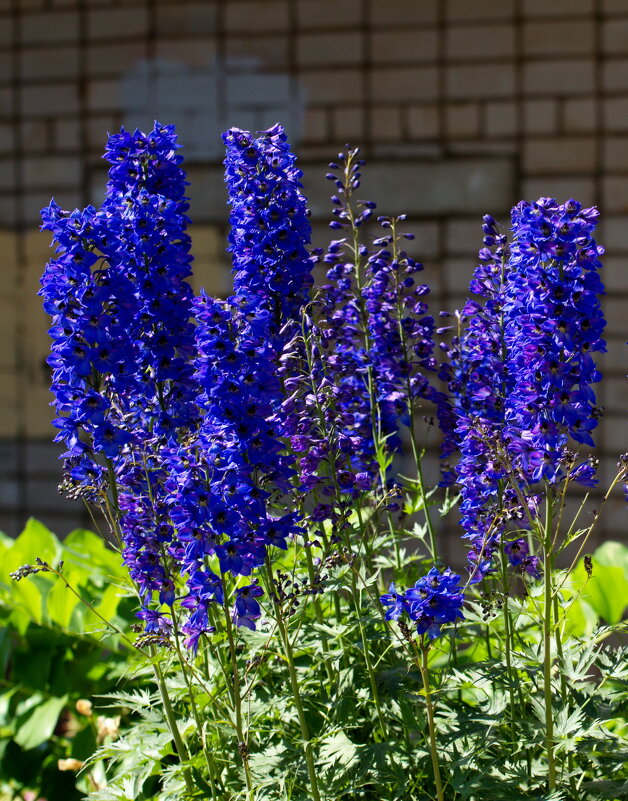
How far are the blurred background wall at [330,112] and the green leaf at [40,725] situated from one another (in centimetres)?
189

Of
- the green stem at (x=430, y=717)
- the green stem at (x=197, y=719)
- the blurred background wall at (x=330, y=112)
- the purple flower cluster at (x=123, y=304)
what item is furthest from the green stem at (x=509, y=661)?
the blurred background wall at (x=330, y=112)

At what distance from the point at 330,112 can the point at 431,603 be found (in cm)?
311

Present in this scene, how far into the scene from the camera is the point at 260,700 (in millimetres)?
2100

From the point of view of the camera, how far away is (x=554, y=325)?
1.69m

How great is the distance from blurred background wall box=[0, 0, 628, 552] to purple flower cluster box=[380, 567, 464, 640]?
2.72 meters

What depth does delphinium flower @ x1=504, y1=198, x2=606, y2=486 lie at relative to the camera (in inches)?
67.0

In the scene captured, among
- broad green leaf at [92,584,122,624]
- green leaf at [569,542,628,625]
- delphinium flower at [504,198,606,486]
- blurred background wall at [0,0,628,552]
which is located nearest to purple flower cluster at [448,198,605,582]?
delphinium flower at [504,198,606,486]

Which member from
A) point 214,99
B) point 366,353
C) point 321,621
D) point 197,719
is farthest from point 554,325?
point 214,99

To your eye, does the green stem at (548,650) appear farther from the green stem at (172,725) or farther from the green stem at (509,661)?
the green stem at (172,725)

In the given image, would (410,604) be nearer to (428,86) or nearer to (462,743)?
(462,743)

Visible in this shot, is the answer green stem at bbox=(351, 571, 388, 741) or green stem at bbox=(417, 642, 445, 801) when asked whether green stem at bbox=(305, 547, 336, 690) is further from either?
green stem at bbox=(417, 642, 445, 801)

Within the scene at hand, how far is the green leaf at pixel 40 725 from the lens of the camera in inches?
104

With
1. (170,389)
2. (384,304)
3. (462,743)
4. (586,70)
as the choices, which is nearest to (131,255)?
(170,389)

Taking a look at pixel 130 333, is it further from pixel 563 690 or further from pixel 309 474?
pixel 563 690
